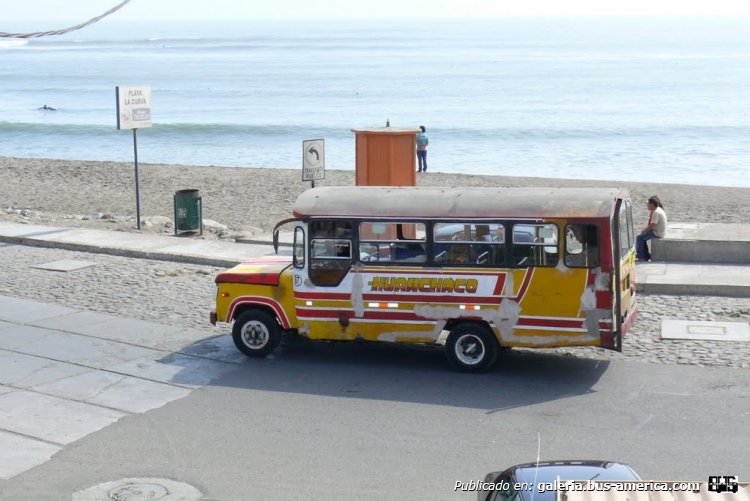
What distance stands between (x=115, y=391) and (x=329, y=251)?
327 centimetres

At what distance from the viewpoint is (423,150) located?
41.1 meters

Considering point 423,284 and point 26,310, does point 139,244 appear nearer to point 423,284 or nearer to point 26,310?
point 26,310

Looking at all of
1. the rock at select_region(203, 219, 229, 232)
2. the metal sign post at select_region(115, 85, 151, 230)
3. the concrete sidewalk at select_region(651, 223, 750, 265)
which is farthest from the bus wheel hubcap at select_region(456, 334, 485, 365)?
the rock at select_region(203, 219, 229, 232)

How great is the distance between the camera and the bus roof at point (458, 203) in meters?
13.5

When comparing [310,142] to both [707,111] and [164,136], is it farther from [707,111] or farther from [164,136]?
[707,111]

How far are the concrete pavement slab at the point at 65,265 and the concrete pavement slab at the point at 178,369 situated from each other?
22.3 feet

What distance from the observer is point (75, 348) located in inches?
604

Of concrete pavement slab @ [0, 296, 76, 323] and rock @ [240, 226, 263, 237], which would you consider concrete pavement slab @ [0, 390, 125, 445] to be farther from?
rock @ [240, 226, 263, 237]

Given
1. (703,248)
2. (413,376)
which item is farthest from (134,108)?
(413,376)

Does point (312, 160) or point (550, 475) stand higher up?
point (312, 160)

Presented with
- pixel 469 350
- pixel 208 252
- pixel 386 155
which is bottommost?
pixel 469 350

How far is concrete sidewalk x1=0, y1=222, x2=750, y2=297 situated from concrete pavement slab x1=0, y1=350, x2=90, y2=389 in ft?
13.4

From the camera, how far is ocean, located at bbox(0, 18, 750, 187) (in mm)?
55438

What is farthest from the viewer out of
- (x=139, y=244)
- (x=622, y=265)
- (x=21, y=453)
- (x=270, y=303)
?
(x=139, y=244)
